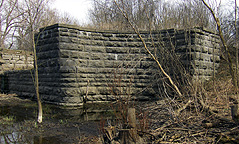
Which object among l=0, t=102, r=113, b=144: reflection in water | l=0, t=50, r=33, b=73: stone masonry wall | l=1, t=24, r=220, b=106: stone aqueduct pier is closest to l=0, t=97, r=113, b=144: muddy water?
l=0, t=102, r=113, b=144: reflection in water

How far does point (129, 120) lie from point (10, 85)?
13437 millimetres

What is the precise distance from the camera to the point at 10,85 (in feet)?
48.2

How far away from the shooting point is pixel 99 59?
10336 millimetres

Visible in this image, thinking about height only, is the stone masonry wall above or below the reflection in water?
above

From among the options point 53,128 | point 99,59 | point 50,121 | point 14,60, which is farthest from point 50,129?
point 14,60

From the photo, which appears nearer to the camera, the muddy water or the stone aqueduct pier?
the muddy water

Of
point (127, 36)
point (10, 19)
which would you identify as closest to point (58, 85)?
point (127, 36)

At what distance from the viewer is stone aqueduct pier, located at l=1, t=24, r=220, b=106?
9.65 metres

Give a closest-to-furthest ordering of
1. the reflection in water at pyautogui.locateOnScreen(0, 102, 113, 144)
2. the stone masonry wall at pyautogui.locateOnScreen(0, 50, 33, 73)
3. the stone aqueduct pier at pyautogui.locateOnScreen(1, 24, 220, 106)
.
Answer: the reflection in water at pyautogui.locateOnScreen(0, 102, 113, 144) < the stone aqueduct pier at pyautogui.locateOnScreen(1, 24, 220, 106) < the stone masonry wall at pyautogui.locateOnScreen(0, 50, 33, 73)

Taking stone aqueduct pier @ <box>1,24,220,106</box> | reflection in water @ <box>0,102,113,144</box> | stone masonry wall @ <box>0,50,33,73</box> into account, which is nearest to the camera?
reflection in water @ <box>0,102,113,144</box>

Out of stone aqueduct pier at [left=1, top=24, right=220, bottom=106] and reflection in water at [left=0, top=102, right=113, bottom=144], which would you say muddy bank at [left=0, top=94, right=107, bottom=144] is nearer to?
reflection in water at [left=0, top=102, right=113, bottom=144]

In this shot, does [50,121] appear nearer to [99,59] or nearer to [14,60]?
[99,59]

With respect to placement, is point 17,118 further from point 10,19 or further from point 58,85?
point 10,19

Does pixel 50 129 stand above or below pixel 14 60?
below
